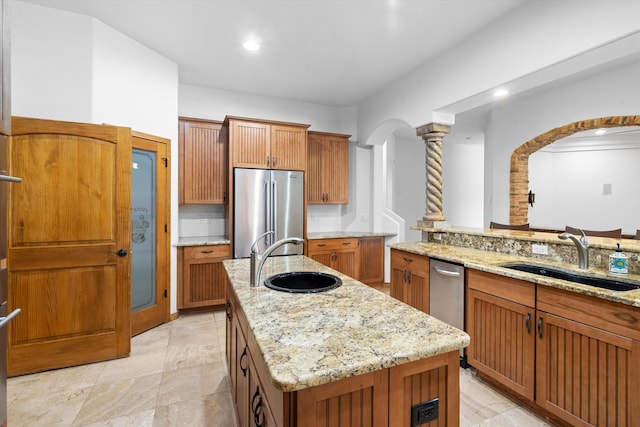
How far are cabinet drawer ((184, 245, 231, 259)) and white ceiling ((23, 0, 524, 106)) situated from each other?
2124 millimetres

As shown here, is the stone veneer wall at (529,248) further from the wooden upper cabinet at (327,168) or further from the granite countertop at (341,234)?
the wooden upper cabinet at (327,168)

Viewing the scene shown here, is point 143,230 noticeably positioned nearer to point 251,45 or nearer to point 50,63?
point 50,63

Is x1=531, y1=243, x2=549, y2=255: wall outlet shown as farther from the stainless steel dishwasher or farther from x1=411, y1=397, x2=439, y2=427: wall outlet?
x1=411, y1=397, x2=439, y2=427: wall outlet

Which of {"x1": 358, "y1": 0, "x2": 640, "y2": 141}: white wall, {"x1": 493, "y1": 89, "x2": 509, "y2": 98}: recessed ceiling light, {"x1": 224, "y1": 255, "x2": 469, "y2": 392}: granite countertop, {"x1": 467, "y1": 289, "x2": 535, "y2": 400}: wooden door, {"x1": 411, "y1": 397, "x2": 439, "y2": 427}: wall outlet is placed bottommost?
{"x1": 467, "y1": 289, "x2": 535, "y2": 400}: wooden door

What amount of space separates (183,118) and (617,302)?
415 centimetres

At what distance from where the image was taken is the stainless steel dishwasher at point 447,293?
2.38 meters

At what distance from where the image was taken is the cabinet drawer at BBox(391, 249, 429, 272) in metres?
2.76

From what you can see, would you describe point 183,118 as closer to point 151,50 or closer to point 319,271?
point 151,50

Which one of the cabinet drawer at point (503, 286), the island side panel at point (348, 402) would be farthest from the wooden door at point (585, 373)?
the island side panel at point (348, 402)

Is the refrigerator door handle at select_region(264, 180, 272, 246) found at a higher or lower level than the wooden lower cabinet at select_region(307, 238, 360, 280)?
higher

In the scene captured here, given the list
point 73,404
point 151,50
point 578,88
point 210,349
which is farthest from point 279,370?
point 578,88

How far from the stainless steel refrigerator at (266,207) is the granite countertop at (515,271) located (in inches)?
56.4

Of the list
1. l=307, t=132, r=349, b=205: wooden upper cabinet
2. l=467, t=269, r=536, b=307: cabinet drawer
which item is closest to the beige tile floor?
l=467, t=269, r=536, b=307: cabinet drawer

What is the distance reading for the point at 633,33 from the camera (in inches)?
72.6
